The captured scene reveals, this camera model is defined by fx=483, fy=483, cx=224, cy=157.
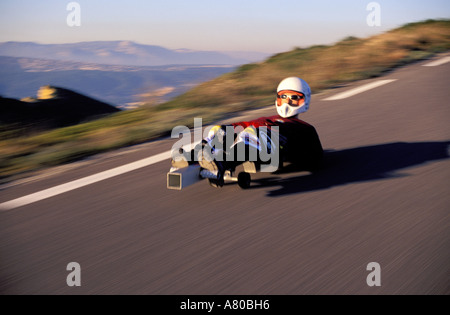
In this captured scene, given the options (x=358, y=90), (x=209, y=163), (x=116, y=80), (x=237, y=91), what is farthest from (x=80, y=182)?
(x=116, y=80)

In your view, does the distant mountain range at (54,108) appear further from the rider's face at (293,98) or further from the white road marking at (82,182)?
the rider's face at (293,98)

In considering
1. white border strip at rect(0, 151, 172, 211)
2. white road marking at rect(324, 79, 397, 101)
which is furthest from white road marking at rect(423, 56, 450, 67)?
white border strip at rect(0, 151, 172, 211)

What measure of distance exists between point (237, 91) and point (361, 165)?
6.00 metres

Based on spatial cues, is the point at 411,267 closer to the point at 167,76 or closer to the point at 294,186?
the point at 294,186

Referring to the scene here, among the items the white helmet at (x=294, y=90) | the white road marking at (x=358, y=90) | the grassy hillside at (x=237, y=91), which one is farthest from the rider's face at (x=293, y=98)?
the white road marking at (x=358, y=90)

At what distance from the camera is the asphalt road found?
9.60 ft

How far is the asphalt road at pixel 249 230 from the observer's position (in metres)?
2.93

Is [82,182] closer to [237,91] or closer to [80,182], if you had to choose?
[80,182]

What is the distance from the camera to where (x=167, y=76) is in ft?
31.7

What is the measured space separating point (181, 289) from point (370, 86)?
7376 millimetres

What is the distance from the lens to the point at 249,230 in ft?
11.8

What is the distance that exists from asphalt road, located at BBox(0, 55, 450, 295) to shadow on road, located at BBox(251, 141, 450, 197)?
18 mm
